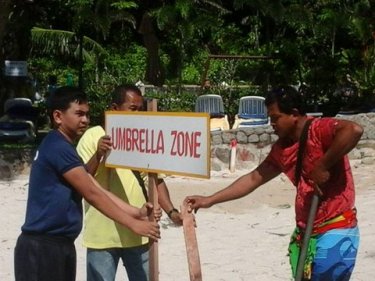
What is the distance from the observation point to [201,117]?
3713mm

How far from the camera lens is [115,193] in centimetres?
456

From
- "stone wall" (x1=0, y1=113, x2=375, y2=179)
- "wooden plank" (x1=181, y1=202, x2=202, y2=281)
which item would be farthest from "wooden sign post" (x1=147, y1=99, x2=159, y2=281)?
"stone wall" (x1=0, y1=113, x2=375, y2=179)

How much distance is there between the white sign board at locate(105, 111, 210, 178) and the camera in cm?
372

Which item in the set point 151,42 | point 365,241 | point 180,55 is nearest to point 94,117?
point 151,42

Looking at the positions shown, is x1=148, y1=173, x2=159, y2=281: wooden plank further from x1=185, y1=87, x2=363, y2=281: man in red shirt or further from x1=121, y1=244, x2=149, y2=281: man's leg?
x1=185, y1=87, x2=363, y2=281: man in red shirt

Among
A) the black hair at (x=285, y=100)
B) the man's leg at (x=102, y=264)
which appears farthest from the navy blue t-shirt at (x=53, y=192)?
the black hair at (x=285, y=100)

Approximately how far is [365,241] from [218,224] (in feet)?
6.12

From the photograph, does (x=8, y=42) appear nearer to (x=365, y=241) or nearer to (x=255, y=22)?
(x=255, y=22)

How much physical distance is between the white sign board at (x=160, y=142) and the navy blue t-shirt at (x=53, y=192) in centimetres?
26

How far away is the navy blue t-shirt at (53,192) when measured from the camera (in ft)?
13.0

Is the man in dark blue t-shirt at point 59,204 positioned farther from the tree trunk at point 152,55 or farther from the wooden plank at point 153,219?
Result: the tree trunk at point 152,55

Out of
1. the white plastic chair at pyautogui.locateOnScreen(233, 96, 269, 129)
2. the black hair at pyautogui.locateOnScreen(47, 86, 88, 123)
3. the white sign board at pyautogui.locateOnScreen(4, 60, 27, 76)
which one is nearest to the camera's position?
the black hair at pyautogui.locateOnScreen(47, 86, 88, 123)

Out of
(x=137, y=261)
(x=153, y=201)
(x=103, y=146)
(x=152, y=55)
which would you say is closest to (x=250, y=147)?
(x=137, y=261)

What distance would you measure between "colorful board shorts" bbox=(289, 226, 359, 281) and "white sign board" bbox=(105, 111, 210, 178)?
68 centimetres
